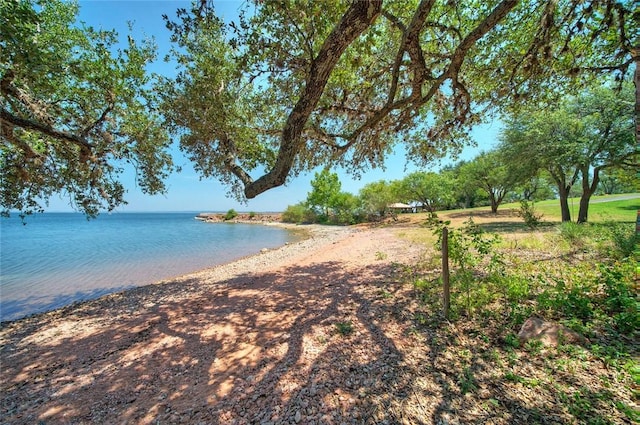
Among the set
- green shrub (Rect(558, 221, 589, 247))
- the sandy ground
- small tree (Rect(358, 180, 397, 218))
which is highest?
small tree (Rect(358, 180, 397, 218))

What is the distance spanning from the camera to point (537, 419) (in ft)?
6.52

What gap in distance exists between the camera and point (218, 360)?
11.0 feet

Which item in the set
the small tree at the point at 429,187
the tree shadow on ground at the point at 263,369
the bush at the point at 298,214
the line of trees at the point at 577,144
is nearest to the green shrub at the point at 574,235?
the line of trees at the point at 577,144

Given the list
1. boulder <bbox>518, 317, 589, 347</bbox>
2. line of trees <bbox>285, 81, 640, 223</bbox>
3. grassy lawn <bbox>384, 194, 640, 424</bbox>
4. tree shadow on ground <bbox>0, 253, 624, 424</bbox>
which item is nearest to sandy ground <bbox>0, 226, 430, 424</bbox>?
tree shadow on ground <bbox>0, 253, 624, 424</bbox>

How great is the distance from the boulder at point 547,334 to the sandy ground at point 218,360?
1470 mm

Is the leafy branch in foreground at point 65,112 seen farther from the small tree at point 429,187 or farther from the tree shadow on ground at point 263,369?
the small tree at point 429,187

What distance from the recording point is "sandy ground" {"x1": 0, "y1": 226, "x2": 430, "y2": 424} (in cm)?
247

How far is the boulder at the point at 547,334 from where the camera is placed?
282 centimetres

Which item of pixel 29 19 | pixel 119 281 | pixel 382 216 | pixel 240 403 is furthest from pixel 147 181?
pixel 382 216

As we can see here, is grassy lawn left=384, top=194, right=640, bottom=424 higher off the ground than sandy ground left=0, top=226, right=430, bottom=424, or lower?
higher

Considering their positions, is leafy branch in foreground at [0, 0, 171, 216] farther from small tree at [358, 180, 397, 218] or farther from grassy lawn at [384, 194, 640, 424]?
small tree at [358, 180, 397, 218]

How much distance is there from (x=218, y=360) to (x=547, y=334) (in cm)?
432

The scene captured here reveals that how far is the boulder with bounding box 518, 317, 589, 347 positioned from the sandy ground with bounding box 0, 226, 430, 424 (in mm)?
1470

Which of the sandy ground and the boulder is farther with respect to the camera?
the boulder
